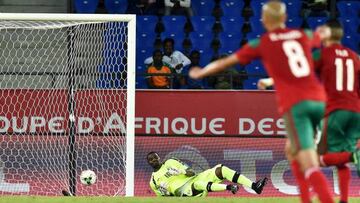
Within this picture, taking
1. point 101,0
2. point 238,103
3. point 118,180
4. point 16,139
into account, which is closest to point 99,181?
point 118,180

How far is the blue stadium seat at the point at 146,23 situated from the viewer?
16.7 metres

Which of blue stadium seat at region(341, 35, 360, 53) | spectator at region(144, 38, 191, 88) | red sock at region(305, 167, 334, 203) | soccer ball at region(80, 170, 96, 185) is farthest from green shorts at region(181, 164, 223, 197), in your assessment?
red sock at region(305, 167, 334, 203)

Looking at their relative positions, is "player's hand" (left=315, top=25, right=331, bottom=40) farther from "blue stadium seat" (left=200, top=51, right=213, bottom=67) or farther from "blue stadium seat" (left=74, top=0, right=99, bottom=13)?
"blue stadium seat" (left=74, top=0, right=99, bottom=13)

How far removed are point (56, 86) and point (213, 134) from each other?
7.10 feet

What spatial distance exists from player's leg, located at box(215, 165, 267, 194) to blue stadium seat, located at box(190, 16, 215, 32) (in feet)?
12.9

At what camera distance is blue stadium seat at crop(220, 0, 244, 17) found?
1709cm

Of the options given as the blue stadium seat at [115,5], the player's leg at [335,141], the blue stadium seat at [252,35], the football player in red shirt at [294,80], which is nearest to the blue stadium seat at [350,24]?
the blue stadium seat at [252,35]

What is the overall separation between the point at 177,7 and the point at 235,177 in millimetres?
4522

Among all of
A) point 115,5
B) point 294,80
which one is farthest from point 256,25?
point 294,80

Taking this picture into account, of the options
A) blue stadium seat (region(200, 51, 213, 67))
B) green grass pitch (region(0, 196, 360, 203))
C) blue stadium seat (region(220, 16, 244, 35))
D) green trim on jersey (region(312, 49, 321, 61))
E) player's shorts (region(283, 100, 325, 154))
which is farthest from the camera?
blue stadium seat (region(220, 16, 244, 35))

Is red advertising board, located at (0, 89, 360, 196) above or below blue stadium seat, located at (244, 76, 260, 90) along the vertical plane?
below

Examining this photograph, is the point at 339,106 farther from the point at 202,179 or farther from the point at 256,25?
the point at 256,25

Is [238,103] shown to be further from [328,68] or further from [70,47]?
[328,68]

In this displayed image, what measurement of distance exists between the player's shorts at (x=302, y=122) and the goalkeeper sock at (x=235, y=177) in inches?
231
